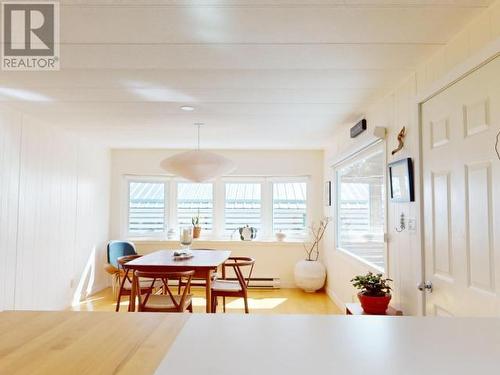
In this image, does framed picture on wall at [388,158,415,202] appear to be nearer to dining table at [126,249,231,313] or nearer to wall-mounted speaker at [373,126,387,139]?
wall-mounted speaker at [373,126,387,139]

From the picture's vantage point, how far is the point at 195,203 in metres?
6.06

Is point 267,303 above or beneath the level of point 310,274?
beneath

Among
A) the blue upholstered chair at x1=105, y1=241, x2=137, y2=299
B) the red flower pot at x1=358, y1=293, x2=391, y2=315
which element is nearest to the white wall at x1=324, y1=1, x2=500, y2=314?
the red flower pot at x1=358, y1=293, x2=391, y2=315

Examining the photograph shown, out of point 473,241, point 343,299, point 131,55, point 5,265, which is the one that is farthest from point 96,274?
point 473,241

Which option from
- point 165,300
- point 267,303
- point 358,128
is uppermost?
point 358,128

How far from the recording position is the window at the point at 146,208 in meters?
6.00

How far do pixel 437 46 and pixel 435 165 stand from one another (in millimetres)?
666

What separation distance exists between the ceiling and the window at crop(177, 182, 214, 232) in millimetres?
2228

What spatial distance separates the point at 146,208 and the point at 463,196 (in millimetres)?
5059

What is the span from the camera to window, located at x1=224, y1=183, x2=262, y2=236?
6027 mm

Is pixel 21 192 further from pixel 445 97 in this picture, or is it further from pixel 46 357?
pixel 445 97

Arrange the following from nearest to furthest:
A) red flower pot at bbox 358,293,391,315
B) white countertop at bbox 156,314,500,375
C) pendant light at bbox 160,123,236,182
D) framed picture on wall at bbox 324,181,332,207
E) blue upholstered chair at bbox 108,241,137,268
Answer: white countertop at bbox 156,314,500,375, red flower pot at bbox 358,293,391,315, pendant light at bbox 160,123,236,182, blue upholstered chair at bbox 108,241,137,268, framed picture on wall at bbox 324,181,332,207

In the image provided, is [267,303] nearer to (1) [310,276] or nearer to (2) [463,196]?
(1) [310,276]

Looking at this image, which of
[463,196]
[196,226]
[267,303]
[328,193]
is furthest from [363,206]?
[196,226]
